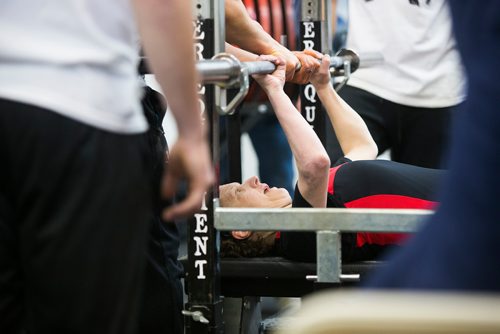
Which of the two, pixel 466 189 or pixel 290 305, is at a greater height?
pixel 466 189

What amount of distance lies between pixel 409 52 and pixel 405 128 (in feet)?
1.13

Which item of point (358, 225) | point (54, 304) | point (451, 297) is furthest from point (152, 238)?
point (451, 297)

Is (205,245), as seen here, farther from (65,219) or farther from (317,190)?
(65,219)

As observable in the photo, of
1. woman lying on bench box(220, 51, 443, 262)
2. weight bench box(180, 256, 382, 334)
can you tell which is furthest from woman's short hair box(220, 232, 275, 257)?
weight bench box(180, 256, 382, 334)

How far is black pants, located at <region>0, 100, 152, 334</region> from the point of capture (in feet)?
4.39

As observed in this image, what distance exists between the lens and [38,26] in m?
1.34

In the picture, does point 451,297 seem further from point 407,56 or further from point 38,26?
point 407,56

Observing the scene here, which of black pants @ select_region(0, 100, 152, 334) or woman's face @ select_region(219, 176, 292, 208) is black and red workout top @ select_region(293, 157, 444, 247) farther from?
black pants @ select_region(0, 100, 152, 334)

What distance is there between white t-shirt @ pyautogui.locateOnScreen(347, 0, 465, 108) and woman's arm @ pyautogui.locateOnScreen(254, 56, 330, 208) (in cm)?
97

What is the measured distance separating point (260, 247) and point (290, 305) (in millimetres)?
681

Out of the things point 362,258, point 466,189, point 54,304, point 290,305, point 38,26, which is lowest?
point 290,305

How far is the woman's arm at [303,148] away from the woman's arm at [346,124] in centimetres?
41

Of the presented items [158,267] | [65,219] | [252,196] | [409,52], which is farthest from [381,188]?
[65,219]

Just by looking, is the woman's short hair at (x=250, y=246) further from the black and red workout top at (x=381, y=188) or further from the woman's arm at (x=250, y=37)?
the woman's arm at (x=250, y=37)
